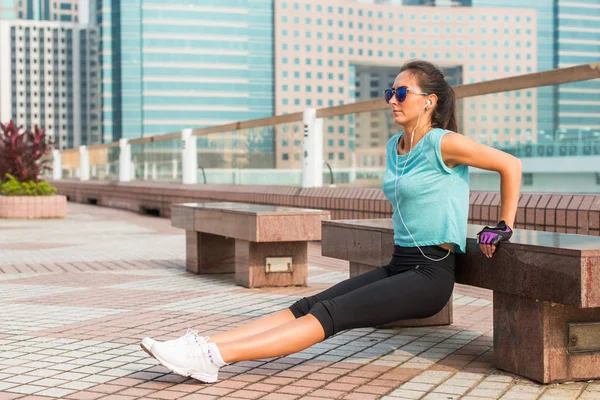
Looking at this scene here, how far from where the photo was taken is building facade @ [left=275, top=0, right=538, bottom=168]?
153625 mm

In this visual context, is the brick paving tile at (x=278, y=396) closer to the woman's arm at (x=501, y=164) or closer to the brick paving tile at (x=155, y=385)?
the brick paving tile at (x=155, y=385)

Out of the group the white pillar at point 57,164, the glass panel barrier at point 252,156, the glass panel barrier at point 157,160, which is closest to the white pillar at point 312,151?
the glass panel barrier at point 252,156

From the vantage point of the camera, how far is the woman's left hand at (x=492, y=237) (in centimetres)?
402

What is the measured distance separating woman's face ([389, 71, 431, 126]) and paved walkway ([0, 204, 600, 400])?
50.2 inches

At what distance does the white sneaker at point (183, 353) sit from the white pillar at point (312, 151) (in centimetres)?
952

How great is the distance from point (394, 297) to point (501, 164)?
79 cm

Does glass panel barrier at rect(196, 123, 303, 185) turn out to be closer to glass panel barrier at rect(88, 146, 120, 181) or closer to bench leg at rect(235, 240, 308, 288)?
bench leg at rect(235, 240, 308, 288)

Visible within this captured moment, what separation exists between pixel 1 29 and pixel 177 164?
169190 mm

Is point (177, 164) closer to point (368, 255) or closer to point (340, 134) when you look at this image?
point (340, 134)

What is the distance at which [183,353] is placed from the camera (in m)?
3.94

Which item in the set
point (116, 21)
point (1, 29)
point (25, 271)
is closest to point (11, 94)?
point (1, 29)

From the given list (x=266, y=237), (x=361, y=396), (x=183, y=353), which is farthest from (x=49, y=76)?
(x=361, y=396)

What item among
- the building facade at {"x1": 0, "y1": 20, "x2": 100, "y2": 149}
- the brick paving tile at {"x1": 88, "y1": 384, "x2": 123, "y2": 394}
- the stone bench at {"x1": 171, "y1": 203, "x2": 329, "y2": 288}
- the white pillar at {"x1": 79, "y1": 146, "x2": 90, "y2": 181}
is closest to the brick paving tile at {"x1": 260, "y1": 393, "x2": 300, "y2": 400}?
the brick paving tile at {"x1": 88, "y1": 384, "x2": 123, "y2": 394}

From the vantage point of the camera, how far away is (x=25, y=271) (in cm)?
934
